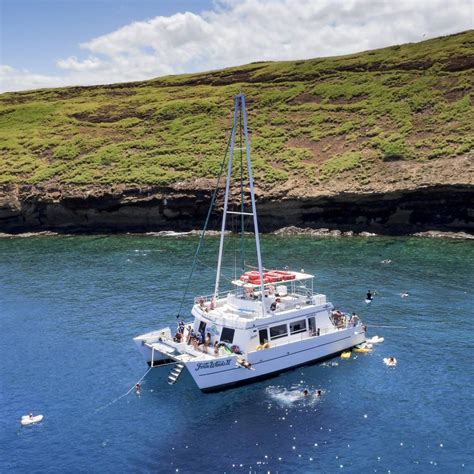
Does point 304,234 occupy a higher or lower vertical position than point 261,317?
lower

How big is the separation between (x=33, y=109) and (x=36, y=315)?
101 metres

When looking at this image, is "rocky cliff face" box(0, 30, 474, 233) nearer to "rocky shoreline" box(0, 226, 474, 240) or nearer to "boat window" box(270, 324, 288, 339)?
"rocky shoreline" box(0, 226, 474, 240)

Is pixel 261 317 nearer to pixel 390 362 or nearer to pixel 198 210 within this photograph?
pixel 390 362

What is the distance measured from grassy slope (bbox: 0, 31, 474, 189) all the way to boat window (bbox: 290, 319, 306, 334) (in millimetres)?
54050

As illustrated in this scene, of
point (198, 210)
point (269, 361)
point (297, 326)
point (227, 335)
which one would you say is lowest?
point (269, 361)

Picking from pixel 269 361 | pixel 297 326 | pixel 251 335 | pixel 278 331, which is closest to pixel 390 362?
pixel 297 326

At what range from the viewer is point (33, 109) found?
144000mm

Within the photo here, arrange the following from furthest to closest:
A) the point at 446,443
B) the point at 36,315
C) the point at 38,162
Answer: the point at 38,162, the point at 36,315, the point at 446,443

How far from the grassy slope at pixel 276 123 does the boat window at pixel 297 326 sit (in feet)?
177

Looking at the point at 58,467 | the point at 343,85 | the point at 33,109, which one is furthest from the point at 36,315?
the point at 33,109

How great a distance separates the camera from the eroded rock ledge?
87750mm

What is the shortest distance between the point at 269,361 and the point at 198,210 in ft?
193

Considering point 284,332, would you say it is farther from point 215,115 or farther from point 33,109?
point 33,109

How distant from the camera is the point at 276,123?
11881 centimetres
